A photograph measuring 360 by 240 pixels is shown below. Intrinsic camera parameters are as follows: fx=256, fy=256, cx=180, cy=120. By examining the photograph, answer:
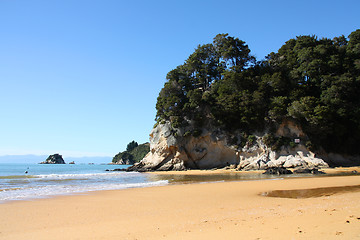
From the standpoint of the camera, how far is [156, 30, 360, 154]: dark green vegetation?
34.0m

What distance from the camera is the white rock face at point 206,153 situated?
3475 cm

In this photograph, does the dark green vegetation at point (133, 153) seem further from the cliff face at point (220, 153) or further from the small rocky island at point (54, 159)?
the cliff face at point (220, 153)

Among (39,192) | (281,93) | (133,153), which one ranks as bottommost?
(39,192)

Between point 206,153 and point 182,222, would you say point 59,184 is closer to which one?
point 182,222

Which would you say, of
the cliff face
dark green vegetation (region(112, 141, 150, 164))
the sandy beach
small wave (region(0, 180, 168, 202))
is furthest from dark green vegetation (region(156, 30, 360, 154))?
dark green vegetation (region(112, 141, 150, 164))

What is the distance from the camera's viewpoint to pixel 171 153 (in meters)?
43.8

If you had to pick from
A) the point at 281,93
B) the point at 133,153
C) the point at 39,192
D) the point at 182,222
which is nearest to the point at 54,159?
the point at 133,153

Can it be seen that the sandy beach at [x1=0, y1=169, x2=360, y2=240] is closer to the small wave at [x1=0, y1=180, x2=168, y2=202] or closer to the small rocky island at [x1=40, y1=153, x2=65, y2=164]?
the small wave at [x1=0, y1=180, x2=168, y2=202]

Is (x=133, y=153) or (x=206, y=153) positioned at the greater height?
(x=133, y=153)

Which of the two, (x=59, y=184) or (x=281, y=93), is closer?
(x=59, y=184)

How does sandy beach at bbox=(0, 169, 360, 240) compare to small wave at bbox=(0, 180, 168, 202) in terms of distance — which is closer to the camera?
sandy beach at bbox=(0, 169, 360, 240)

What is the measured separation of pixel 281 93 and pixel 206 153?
49.0 feet

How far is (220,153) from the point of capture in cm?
4131

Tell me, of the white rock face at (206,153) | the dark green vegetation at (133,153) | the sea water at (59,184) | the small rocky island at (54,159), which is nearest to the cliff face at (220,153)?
the white rock face at (206,153)
